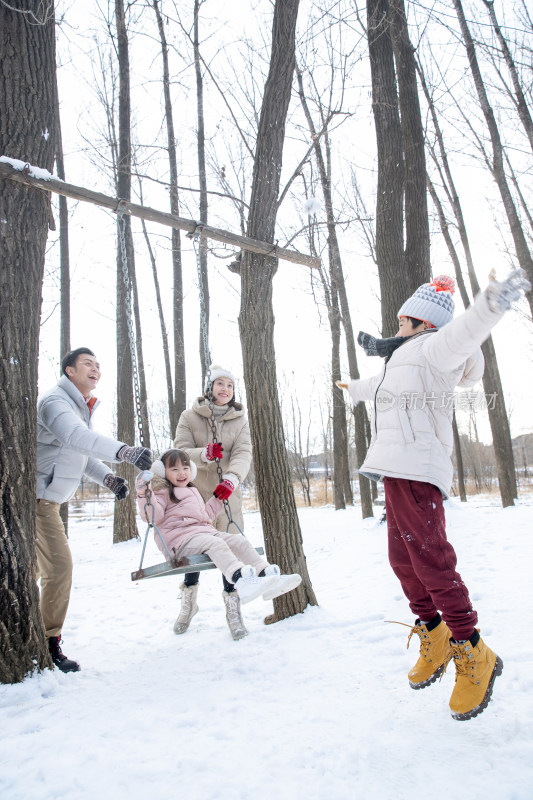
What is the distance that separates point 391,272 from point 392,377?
5219 millimetres

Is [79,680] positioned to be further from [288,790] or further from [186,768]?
[288,790]

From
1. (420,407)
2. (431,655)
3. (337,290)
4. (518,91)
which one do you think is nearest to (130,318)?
(420,407)

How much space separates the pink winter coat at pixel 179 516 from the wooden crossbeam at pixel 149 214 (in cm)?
208

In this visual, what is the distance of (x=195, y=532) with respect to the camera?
376 cm

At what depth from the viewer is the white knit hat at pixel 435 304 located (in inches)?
104

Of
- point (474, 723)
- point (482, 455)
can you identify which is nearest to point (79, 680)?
point (474, 723)

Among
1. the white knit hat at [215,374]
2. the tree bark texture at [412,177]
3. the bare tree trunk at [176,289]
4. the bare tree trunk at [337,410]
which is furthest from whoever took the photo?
the bare tree trunk at [337,410]

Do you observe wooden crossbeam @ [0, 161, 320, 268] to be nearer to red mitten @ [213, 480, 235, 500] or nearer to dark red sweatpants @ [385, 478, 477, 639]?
red mitten @ [213, 480, 235, 500]

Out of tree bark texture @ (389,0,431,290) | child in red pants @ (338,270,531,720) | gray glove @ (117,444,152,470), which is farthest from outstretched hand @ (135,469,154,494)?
tree bark texture @ (389,0,431,290)

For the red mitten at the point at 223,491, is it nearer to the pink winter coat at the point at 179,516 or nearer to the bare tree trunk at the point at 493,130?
the pink winter coat at the point at 179,516

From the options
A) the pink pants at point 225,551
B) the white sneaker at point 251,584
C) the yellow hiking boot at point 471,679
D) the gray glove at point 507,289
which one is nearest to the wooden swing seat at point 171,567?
the pink pants at point 225,551

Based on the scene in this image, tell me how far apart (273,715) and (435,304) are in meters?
2.25

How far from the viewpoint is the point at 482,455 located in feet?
158

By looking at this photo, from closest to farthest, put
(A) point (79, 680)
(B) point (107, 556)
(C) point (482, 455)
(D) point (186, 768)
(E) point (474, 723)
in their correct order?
1. (D) point (186, 768)
2. (E) point (474, 723)
3. (A) point (79, 680)
4. (B) point (107, 556)
5. (C) point (482, 455)
